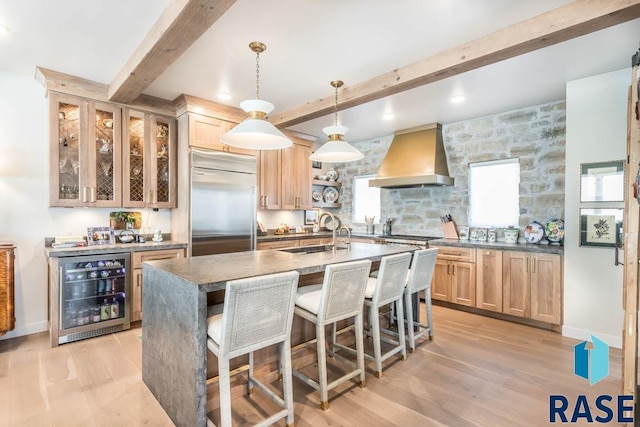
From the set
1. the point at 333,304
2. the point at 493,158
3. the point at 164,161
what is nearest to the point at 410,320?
the point at 333,304

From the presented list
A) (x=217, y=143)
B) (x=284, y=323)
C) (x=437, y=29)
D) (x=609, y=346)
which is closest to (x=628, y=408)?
(x=609, y=346)

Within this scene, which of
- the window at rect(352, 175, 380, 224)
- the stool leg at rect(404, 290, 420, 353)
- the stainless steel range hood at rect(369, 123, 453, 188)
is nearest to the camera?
the stool leg at rect(404, 290, 420, 353)

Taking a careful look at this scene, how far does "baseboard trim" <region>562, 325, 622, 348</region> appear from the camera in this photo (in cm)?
311

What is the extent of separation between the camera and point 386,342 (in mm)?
2963

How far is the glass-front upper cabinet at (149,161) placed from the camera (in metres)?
3.74

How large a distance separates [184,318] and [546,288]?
12.1ft

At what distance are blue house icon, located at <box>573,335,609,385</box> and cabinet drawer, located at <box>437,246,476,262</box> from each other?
1348mm

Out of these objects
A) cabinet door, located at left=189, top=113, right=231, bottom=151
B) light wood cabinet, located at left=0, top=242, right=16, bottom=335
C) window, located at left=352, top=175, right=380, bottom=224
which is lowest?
light wood cabinet, located at left=0, top=242, right=16, bottom=335

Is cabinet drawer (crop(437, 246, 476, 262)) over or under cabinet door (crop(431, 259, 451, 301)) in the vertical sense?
over

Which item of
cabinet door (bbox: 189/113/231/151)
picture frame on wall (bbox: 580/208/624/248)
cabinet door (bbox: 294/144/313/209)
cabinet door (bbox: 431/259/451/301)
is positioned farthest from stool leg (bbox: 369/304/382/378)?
cabinet door (bbox: 294/144/313/209)

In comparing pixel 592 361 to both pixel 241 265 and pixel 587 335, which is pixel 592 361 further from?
pixel 241 265

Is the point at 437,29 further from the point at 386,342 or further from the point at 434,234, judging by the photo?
the point at 434,234

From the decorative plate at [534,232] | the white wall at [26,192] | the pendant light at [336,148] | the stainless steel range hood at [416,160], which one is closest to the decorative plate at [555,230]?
the decorative plate at [534,232]

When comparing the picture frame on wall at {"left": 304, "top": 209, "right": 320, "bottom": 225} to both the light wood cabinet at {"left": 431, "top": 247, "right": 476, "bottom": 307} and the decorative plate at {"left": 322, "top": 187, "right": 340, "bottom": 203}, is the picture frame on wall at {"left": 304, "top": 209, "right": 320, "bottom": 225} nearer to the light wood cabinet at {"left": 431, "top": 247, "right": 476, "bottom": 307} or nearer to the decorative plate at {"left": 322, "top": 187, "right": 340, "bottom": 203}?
the decorative plate at {"left": 322, "top": 187, "right": 340, "bottom": 203}
